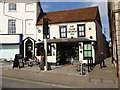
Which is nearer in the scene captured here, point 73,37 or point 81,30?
point 81,30

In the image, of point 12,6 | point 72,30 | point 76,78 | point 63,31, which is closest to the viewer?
point 76,78

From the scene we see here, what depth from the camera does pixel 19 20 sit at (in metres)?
17.7

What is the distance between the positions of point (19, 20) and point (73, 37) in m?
8.43

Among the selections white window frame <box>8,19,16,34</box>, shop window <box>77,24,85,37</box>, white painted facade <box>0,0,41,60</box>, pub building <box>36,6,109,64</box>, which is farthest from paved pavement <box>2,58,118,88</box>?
white window frame <box>8,19,16,34</box>

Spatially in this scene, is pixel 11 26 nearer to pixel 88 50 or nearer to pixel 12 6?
pixel 12 6

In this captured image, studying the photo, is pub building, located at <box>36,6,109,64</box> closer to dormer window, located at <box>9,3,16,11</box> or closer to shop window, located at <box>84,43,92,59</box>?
shop window, located at <box>84,43,92,59</box>

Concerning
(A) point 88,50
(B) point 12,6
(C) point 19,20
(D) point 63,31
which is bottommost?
(A) point 88,50

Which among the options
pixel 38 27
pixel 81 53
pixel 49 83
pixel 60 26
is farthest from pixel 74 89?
pixel 38 27

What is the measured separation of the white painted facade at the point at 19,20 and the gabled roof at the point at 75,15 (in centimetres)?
157

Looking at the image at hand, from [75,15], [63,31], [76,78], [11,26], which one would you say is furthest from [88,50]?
[11,26]

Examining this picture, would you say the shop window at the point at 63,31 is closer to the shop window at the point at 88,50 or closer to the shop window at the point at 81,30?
the shop window at the point at 81,30

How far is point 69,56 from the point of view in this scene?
16422 mm

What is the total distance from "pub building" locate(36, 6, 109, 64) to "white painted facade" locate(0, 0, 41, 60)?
139cm

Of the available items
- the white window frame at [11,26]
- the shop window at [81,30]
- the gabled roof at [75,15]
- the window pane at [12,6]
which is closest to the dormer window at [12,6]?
the window pane at [12,6]
